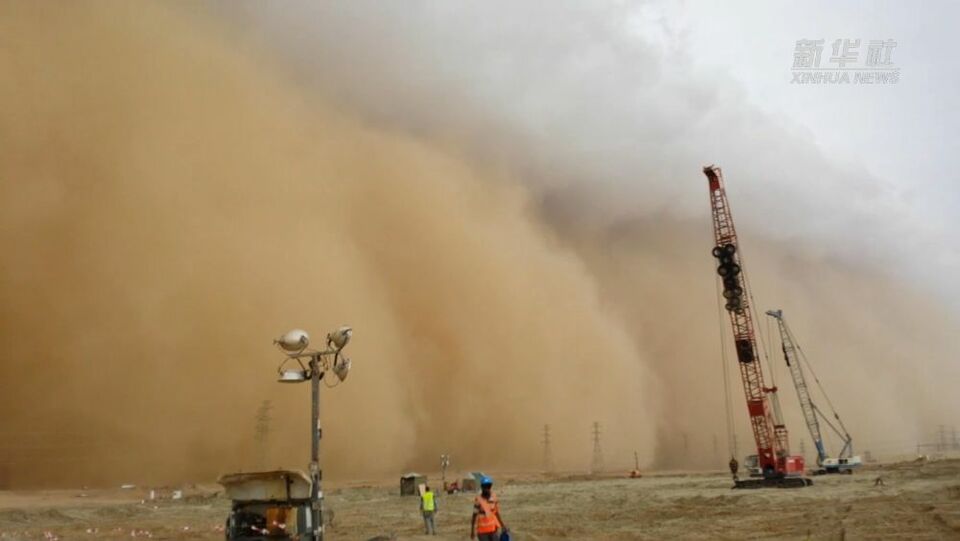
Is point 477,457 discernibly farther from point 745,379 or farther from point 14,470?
point 14,470

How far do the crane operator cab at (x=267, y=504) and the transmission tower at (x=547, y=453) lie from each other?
43.1 metres

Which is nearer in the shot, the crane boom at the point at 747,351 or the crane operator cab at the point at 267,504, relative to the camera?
the crane operator cab at the point at 267,504

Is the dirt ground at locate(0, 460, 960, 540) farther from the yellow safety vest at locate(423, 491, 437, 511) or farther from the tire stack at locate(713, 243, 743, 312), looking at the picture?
the tire stack at locate(713, 243, 743, 312)

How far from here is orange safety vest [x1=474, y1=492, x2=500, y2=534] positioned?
673cm

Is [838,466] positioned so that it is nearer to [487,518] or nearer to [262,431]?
[262,431]

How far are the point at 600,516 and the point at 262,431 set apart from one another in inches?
969

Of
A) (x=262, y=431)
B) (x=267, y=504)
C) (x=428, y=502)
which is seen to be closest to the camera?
(x=267, y=504)

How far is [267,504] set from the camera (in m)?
7.70

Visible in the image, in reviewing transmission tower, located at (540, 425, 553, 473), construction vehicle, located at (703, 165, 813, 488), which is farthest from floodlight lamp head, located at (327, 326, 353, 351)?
transmission tower, located at (540, 425, 553, 473)

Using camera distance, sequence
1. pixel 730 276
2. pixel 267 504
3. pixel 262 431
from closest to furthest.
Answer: pixel 267 504 → pixel 730 276 → pixel 262 431

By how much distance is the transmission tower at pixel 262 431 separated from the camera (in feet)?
123

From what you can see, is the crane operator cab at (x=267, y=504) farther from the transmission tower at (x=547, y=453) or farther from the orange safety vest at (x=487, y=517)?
the transmission tower at (x=547, y=453)

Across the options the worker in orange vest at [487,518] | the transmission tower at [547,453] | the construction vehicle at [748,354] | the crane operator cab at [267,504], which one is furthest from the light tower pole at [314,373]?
the transmission tower at [547,453]

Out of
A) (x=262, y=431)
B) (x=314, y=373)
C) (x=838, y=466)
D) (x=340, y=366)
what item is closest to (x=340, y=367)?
(x=340, y=366)
